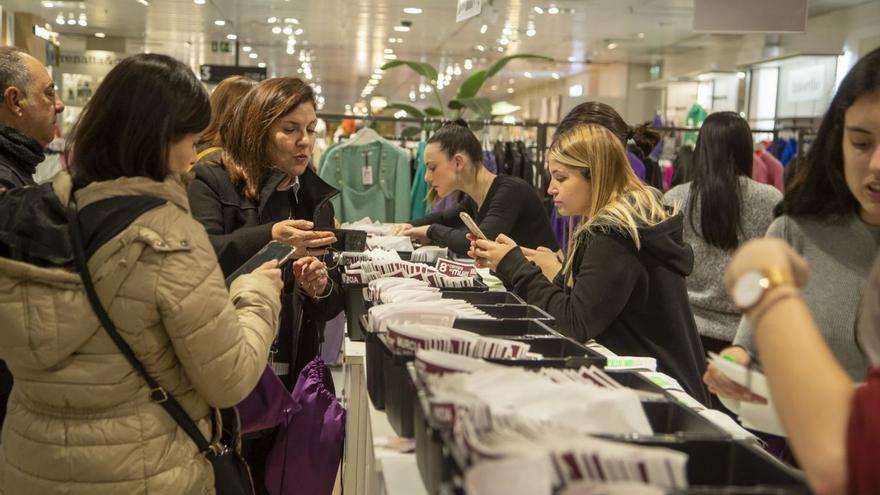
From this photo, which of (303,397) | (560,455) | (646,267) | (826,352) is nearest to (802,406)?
(826,352)

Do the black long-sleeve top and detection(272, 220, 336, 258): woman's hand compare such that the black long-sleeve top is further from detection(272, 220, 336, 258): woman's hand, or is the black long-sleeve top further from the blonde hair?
detection(272, 220, 336, 258): woman's hand

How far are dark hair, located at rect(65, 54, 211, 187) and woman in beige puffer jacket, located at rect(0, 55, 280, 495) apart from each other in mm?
22

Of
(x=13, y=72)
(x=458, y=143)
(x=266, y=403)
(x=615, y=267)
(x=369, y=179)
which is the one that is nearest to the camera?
(x=266, y=403)

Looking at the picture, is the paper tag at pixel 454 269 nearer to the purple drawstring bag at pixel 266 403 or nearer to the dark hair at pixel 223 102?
the purple drawstring bag at pixel 266 403

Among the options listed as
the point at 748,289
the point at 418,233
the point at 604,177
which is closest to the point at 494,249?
the point at 604,177

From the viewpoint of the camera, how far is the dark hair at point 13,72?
3000 mm

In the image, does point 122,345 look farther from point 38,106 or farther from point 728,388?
point 38,106

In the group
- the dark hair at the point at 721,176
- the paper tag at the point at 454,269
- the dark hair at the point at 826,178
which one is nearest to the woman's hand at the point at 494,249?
the paper tag at the point at 454,269

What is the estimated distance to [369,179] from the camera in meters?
6.88

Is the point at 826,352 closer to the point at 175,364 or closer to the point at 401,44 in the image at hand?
the point at 175,364

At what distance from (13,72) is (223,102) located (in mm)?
694

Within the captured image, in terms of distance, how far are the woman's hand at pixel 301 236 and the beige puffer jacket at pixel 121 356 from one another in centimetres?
84

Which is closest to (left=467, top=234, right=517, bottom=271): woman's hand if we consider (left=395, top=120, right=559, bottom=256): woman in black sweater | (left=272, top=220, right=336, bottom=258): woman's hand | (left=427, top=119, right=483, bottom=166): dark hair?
(left=272, top=220, right=336, bottom=258): woman's hand

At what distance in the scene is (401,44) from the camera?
17.0 m
